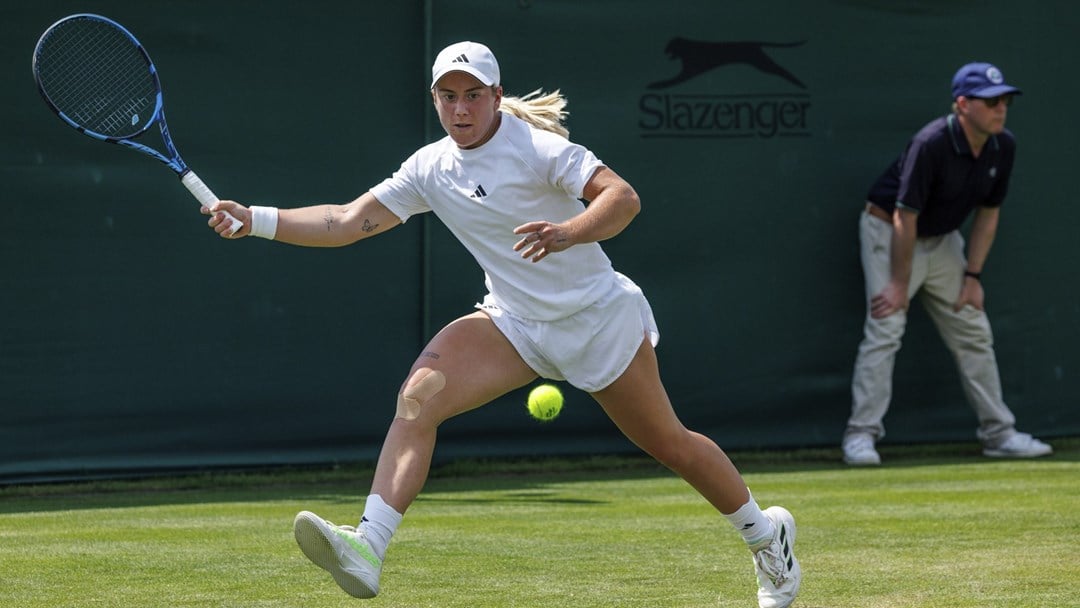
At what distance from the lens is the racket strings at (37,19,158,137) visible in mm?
5578

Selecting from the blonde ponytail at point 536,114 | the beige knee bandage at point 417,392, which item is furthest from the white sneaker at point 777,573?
the blonde ponytail at point 536,114

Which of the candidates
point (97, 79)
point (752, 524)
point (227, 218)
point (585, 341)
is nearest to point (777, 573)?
point (752, 524)

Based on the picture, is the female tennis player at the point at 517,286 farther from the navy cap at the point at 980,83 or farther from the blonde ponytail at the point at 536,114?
the navy cap at the point at 980,83

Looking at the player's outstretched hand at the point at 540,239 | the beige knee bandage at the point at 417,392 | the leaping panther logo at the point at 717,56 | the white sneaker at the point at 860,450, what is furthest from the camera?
the leaping panther logo at the point at 717,56

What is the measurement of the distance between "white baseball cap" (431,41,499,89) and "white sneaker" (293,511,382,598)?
4.03 feet

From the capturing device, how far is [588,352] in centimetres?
446

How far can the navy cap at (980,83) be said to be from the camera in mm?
7734

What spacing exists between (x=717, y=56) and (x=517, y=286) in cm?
424

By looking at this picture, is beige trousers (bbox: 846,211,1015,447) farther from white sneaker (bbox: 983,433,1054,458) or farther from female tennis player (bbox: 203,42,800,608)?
female tennis player (bbox: 203,42,800,608)

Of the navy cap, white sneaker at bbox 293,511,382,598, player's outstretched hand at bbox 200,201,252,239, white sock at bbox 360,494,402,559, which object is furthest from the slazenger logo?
white sneaker at bbox 293,511,382,598

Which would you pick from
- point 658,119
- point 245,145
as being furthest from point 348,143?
point 658,119

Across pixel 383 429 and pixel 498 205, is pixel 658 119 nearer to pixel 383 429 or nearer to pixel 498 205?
pixel 383 429

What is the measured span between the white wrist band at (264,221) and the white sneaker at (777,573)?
5.43ft

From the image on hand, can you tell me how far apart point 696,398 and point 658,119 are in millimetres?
1459
